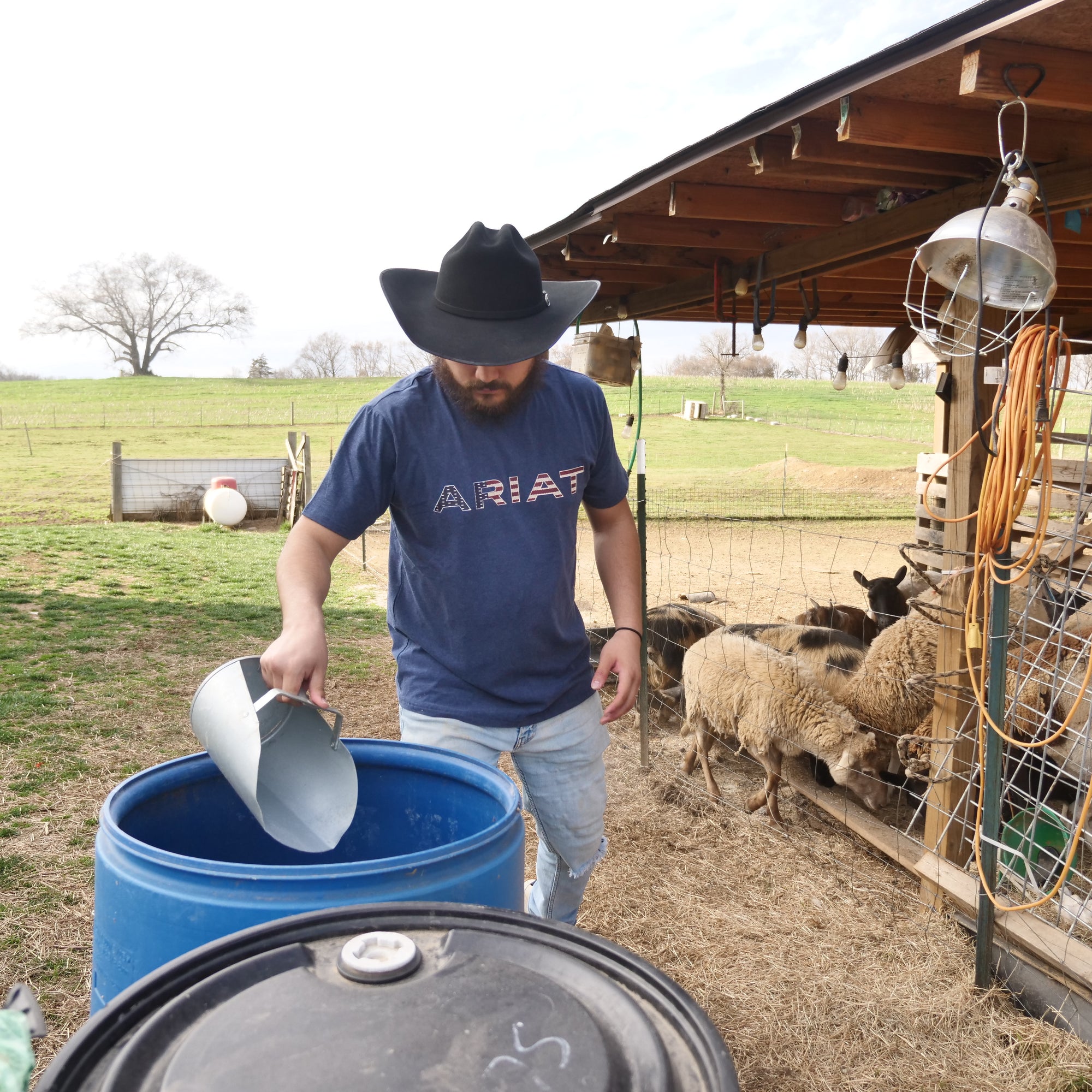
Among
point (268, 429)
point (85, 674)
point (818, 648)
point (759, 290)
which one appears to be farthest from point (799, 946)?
point (268, 429)

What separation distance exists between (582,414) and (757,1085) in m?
2.16

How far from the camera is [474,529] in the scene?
93.7 inches

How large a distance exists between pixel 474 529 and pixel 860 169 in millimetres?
2665

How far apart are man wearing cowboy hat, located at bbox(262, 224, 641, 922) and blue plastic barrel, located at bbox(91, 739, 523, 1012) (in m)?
0.43

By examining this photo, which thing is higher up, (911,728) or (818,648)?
(818,648)

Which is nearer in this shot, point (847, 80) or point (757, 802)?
point (847, 80)

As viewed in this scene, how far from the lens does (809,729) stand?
497cm

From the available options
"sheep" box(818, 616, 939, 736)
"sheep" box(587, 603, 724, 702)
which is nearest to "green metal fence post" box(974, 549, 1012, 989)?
"sheep" box(818, 616, 939, 736)

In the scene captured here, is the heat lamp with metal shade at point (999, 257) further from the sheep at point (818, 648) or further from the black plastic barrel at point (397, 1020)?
the sheep at point (818, 648)

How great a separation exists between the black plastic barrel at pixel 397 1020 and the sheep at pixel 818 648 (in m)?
4.54

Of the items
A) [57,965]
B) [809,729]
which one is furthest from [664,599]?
[57,965]

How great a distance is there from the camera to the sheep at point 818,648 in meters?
5.71

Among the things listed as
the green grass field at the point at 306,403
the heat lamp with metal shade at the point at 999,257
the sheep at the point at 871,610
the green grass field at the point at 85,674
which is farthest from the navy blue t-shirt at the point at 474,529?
the green grass field at the point at 306,403

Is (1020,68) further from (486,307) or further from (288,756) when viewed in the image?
(288,756)
